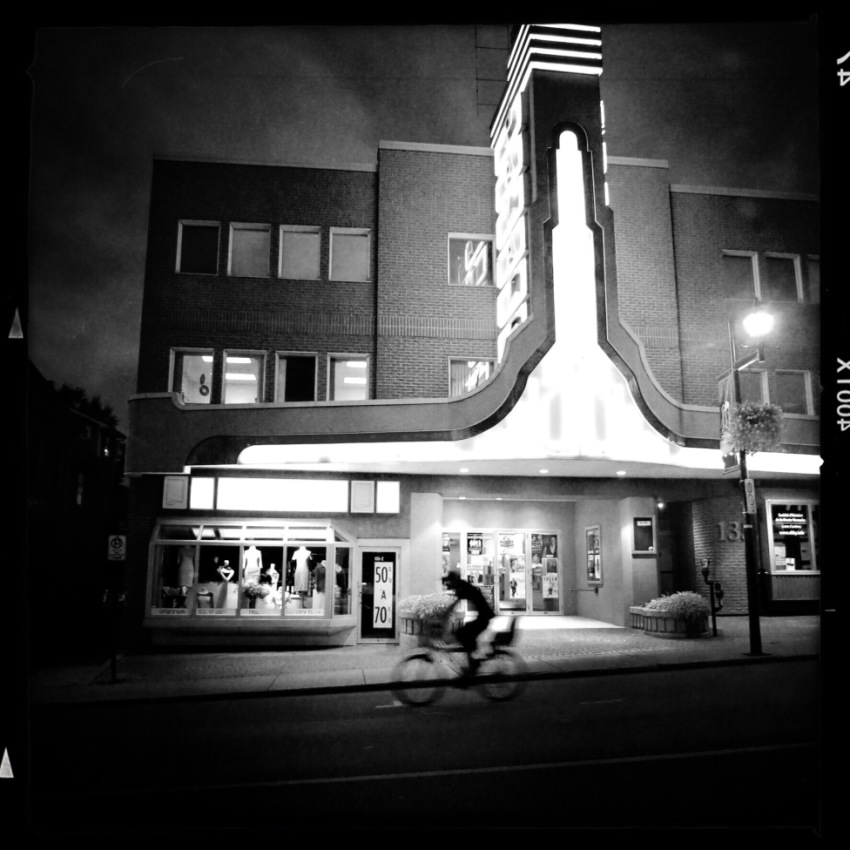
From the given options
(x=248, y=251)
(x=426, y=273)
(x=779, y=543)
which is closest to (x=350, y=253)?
(x=426, y=273)

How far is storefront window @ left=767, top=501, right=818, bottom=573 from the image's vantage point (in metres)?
18.7

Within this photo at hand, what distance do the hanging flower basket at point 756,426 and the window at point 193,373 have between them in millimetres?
11736

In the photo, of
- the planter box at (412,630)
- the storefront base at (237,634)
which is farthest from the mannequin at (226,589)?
the planter box at (412,630)

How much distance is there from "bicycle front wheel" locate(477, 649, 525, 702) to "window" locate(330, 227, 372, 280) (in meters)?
10.7

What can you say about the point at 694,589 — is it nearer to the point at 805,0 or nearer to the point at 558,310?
the point at 558,310

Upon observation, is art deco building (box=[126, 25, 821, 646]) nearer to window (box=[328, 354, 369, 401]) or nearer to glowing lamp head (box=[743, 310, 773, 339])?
window (box=[328, 354, 369, 401])

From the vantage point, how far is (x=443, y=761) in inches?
260

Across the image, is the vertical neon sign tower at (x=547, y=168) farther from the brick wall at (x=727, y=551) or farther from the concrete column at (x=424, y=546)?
the brick wall at (x=727, y=551)

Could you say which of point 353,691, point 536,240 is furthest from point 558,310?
point 353,691

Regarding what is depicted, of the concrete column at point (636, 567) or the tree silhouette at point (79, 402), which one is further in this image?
the concrete column at point (636, 567)

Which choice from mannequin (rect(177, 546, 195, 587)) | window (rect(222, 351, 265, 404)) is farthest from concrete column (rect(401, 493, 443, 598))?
mannequin (rect(177, 546, 195, 587))

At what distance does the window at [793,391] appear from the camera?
1822 centimetres

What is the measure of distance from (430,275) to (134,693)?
11.3m

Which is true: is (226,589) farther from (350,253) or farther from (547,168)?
(547,168)
